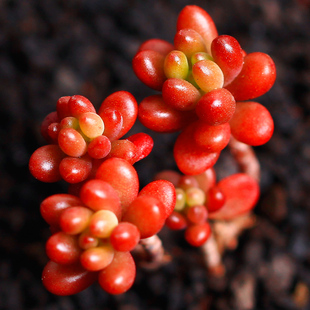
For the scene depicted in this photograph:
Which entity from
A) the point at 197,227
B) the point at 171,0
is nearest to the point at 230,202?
the point at 197,227

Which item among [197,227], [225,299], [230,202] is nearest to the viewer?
[197,227]

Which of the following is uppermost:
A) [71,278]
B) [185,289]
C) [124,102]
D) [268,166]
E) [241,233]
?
[124,102]

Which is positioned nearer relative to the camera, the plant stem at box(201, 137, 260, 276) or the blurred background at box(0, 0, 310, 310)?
the plant stem at box(201, 137, 260, 276)

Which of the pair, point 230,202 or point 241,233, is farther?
point 241,233

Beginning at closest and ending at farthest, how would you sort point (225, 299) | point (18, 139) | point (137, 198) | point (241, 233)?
point (137, 198)
point (225, 299)
point (241, 233)
point (18, 139)

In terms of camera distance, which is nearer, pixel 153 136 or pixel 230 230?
pixel 230 230

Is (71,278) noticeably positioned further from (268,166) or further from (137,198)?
(268,166)

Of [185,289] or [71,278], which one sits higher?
[71,278]

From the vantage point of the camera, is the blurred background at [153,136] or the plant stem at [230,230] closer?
the plant stem at [230,230]
